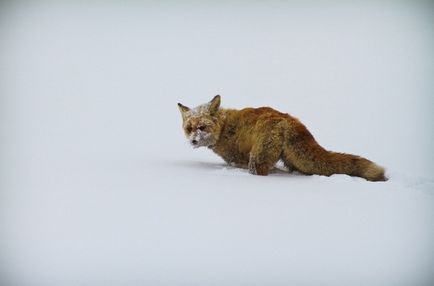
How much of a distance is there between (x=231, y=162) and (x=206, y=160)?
2.19 feet

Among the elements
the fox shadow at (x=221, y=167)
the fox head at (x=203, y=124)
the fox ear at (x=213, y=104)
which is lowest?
the fox shadow at (x=221, y=167)

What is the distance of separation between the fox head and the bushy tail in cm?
99

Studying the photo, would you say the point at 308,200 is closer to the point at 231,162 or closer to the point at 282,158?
the point at 282,158

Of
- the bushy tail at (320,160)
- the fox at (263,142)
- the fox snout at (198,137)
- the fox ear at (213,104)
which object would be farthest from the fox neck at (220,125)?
the bushy tail at (320,160)

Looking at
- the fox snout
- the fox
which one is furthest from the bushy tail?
the fox snout

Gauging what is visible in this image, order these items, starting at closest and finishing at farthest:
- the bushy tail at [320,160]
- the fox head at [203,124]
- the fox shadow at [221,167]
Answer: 1. the bushy tail at [320,160]
2. the fox shadow at [221,167]
3. the fox head at [203,124]

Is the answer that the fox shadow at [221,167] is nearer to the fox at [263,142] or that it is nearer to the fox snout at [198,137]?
the fox at [263,142]

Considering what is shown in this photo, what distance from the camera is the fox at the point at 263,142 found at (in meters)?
6.17

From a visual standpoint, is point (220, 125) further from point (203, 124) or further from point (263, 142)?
point (263, 142)

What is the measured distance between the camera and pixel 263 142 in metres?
6.31

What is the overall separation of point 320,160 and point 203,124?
1561mm

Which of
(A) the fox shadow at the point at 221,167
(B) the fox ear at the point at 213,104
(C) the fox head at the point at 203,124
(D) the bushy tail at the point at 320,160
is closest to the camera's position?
(D) the bushy tail at the point at 320,160

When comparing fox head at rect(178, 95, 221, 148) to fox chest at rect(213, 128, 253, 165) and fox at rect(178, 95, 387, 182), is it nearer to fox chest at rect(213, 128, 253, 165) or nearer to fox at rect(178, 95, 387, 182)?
fox at rect(178, 95, 387, 182)

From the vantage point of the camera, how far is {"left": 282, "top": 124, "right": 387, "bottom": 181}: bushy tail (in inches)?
240
